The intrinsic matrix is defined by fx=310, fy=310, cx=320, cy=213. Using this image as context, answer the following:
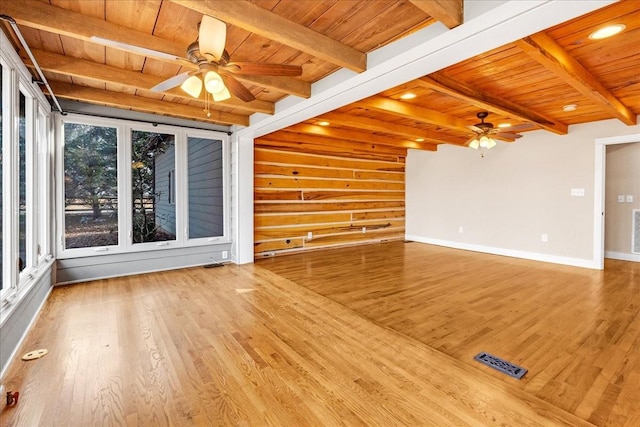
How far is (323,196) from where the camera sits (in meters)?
7.09

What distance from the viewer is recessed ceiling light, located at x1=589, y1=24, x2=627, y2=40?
2.29m

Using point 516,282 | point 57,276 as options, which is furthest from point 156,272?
point 516,282

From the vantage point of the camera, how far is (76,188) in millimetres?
4355

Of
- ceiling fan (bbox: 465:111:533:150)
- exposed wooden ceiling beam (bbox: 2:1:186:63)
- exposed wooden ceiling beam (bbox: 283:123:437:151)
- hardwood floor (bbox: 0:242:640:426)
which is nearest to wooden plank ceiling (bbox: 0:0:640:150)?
exposed wooden ceiling beam (bbox: 2:1:186:63)

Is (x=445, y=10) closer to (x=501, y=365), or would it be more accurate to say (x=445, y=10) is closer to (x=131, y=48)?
(x=131, y=48)

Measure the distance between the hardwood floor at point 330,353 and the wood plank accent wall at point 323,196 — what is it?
2196mm

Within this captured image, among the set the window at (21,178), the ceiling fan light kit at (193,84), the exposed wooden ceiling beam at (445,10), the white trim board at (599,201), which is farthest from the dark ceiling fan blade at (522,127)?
the window at (21,178)

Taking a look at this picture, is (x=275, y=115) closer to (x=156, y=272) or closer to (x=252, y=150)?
(x=252, y=150)

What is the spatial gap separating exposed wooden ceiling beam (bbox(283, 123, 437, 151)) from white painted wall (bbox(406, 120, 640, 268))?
3.27ft

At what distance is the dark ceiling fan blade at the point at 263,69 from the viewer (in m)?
2.26

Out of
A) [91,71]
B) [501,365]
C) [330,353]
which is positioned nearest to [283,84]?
[91,71]

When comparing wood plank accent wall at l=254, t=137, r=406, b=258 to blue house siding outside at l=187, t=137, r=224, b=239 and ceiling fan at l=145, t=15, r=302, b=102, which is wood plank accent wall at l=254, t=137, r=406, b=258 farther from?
ceiling fan at l=145, t=15, r=302, b=102

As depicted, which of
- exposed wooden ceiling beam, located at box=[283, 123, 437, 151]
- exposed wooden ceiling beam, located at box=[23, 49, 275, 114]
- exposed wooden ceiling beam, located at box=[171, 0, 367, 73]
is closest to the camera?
exposed wooden ceiling beam, located at box=[171, 0, 367, 73]

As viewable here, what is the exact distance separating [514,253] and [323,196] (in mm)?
4116
